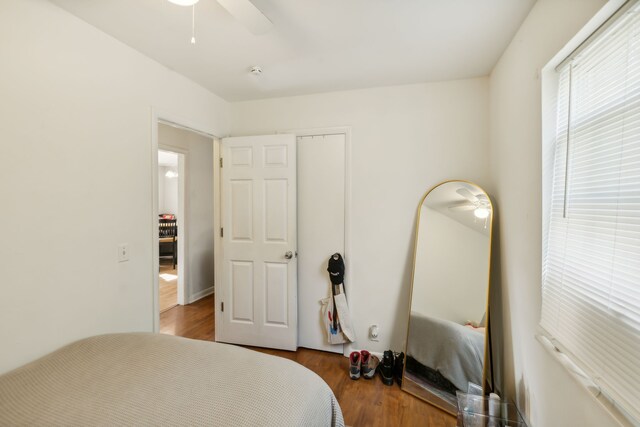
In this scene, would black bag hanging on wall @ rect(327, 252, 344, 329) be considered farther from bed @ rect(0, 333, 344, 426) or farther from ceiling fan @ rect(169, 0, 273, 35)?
ceiling fan @ rect(169, 0, 273, 35)

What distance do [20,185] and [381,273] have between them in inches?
94.5

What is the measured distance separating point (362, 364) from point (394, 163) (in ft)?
5.70

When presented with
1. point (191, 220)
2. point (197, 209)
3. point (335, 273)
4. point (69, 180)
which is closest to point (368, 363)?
point (335, 273)

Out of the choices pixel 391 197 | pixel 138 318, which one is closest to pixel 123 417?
pixel 138 318

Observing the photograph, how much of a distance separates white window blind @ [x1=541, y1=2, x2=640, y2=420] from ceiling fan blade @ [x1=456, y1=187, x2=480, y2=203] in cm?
85

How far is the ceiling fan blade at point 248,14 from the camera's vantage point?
50.7 inches

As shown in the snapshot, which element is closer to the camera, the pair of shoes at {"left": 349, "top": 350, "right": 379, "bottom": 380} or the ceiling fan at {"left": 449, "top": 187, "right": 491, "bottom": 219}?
the ceiling fan at {"left": 449, "top": 187, "right": 491, "bottom": 219}

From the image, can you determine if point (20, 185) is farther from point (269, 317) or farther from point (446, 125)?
point (446, 125)

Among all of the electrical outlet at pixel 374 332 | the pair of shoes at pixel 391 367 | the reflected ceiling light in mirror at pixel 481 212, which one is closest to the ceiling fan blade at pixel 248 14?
the reflected ceiling light in mirror at pixel 481 212

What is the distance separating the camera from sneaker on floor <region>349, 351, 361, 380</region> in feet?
7.34

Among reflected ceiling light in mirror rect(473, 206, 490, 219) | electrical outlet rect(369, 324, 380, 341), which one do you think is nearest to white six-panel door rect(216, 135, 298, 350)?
electrical outlet rect(369, 324, 380, 341)

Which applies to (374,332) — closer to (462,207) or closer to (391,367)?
(391,367)

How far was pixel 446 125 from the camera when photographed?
2.33 meters

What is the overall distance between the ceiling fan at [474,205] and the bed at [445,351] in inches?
33.7
